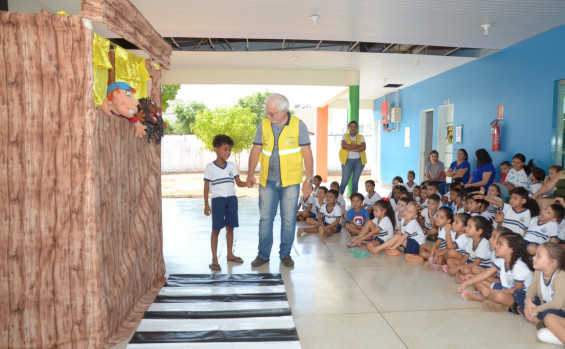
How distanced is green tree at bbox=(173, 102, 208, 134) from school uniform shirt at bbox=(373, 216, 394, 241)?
21.1m

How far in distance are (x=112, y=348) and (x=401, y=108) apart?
1224 centimetres

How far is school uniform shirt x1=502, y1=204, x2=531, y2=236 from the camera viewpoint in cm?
493

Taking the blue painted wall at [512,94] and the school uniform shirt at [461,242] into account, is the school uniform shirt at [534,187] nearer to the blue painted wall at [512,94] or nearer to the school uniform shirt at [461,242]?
the blue painted wall at [512,94]

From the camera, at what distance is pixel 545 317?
2816 mm

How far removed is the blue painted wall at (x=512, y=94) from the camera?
6.67 metres

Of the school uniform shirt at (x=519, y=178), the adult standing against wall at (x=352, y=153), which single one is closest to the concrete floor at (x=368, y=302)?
the adult standing against wall at (x=352, y=153)

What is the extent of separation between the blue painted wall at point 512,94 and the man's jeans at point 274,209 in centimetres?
476

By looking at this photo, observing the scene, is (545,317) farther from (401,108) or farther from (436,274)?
(401,108)

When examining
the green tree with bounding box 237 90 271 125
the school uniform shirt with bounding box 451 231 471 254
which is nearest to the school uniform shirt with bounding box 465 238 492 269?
the school uniform shirt with bounding box 451 231 471 254

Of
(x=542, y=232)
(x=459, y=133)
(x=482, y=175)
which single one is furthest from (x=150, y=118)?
(x=459, y=133)

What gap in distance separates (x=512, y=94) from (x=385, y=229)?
4.25 metres

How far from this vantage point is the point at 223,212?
14.8 feet

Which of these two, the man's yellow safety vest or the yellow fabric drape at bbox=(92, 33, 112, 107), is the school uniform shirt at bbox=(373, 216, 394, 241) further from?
the yellow fabric drape at bbox=(92, 33, 112, 107)

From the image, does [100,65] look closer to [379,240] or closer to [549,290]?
[549,290]
